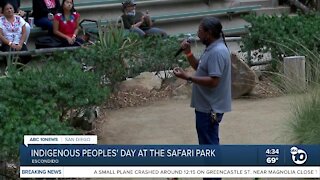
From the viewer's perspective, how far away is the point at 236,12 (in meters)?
16.4

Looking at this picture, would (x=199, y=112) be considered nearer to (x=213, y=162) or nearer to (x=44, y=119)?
(x=213, y=162)

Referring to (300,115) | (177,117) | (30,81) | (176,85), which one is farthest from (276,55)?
(30,81)

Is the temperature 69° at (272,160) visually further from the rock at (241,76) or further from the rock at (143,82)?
the rock at (143,82)

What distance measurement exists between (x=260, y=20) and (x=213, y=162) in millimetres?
6526

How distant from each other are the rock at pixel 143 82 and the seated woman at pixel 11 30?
1.72 m

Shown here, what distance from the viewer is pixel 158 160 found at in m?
6.16

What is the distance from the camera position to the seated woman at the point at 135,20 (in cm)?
1341

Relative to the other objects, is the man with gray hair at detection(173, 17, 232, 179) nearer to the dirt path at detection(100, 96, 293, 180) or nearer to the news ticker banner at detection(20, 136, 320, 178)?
the news ticker banner at detection(20, 136, 320, 178)

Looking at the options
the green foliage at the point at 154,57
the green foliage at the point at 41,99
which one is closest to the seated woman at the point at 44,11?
the green foliage at the point at 154,57

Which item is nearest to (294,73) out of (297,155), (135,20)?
(135,20)

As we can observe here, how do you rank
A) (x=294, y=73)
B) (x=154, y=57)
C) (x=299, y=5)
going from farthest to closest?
(x=299, y=5)
(x=154, y=57)
(x=294, y=73)

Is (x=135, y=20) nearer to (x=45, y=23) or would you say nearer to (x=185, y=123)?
(x=45, y=23)

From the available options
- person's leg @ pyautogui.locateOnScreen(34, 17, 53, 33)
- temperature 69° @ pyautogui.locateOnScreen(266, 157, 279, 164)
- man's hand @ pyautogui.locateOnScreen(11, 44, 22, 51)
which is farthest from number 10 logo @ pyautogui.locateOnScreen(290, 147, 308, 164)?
person's leg @ pyautogui.locateOnScreen(34, 17, 53, 33)

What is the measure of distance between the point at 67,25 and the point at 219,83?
6127 mm
